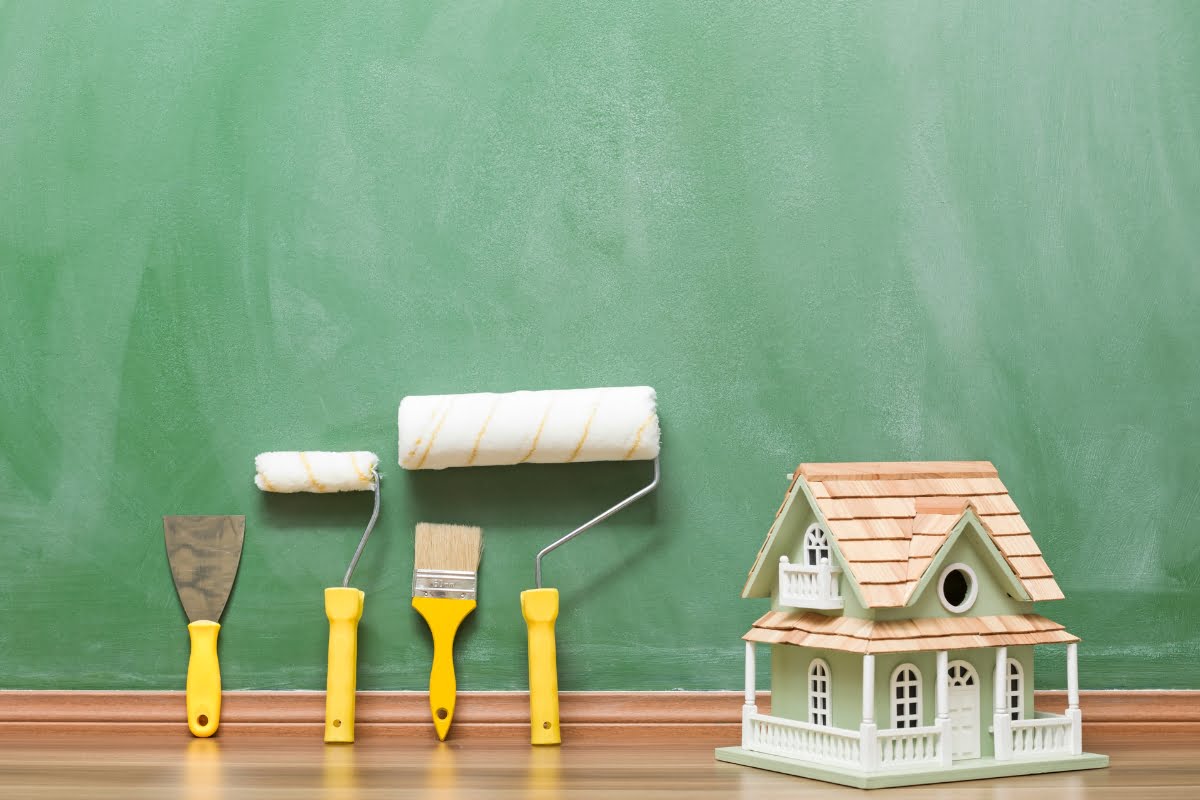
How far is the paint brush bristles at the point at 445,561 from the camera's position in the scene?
1.60m

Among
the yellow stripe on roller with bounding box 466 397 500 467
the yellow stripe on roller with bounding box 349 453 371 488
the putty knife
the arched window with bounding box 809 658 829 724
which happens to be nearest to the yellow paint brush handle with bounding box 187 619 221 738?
the putty knife

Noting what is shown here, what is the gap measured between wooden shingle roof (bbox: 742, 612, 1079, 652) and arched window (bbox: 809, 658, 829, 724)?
0.04 m

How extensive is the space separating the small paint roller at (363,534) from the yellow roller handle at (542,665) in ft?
0.68

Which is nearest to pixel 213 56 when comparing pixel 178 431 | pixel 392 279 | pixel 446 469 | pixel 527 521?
pixel 392 279

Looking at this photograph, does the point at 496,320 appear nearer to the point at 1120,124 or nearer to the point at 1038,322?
the point at 1038,322

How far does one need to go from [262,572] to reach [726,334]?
24.9 inches

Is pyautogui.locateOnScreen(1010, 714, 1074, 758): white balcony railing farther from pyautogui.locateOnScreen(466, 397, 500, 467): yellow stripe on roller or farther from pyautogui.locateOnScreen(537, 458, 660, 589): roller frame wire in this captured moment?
pyautogui.locateOnScreen(466, 397, 500, 467): yellow stripe on roller

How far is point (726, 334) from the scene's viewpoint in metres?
1.66

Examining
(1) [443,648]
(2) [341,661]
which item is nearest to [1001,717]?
(1) [443,648]

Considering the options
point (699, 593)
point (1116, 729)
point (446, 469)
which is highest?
point (446, 469)

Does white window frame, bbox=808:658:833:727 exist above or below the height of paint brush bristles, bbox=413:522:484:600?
below

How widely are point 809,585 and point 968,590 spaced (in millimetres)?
162

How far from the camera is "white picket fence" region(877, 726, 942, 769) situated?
1320mm

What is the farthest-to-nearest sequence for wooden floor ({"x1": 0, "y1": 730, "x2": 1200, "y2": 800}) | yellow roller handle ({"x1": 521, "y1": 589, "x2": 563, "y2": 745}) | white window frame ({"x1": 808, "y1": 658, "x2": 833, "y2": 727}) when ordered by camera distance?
yellow roller handle ({"x1": 521, "y1": 589, "x2": 563, "y2": 745}), white window frame ({"x1": 808, "y1": 658, "x2": 833, "y2": 727}), wooden floor ({"x1": 0, "y1": 730, "x2": 1200, "y2": 800})
